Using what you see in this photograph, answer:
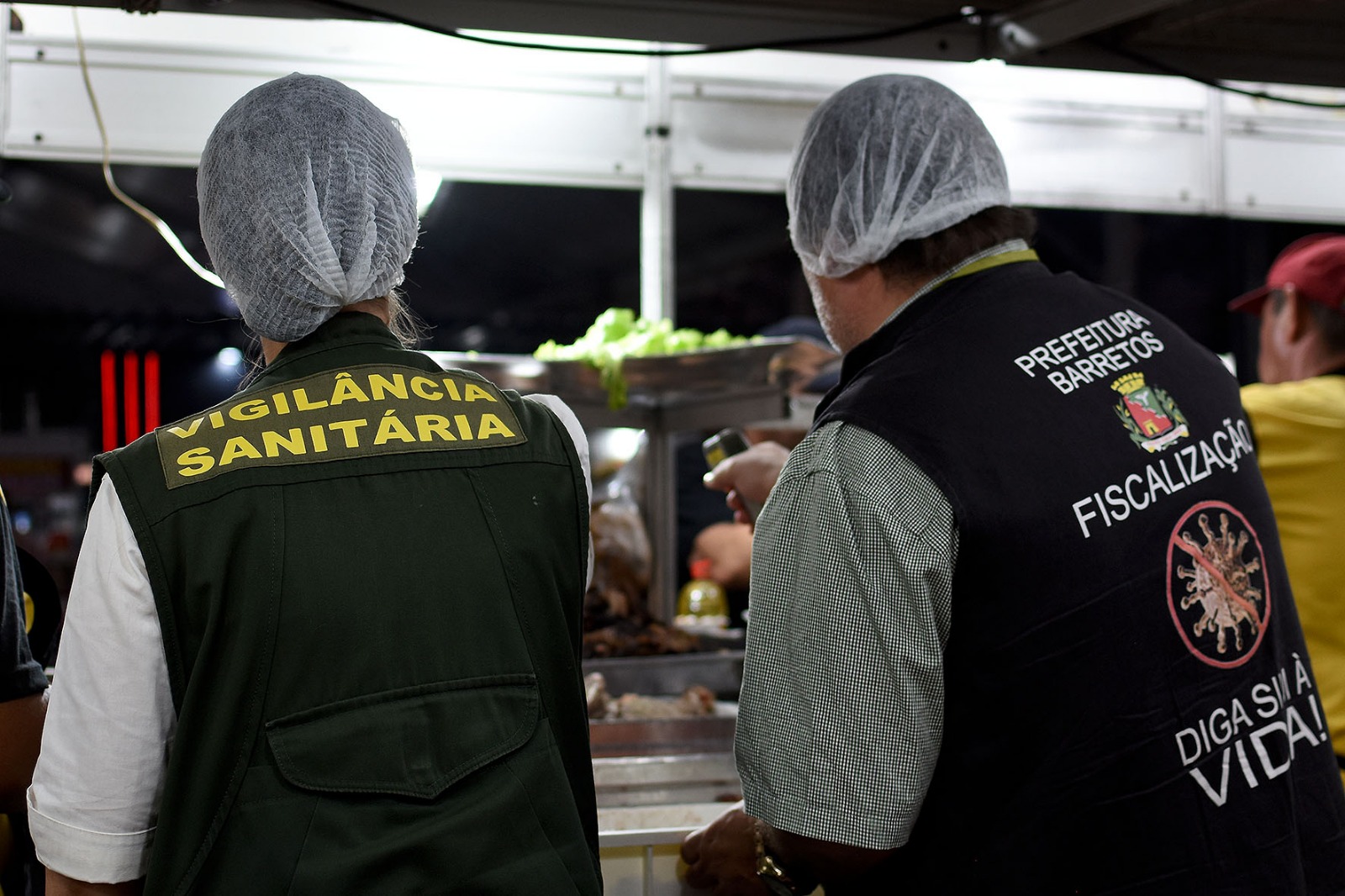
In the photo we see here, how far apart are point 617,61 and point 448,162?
0.67 m

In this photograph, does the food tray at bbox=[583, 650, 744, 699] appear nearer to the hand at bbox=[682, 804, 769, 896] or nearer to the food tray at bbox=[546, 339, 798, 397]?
the food tray at bbox=[546, 339, 798, 397]

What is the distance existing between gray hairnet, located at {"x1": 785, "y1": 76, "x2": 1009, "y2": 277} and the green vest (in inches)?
24.9

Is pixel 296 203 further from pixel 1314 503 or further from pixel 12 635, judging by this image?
pixel 1314 503

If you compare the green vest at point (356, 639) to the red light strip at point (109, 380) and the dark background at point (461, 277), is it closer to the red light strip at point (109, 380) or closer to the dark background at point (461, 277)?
the dark background at point (461, 277)

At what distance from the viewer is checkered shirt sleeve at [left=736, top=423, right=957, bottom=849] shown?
4.78 ft

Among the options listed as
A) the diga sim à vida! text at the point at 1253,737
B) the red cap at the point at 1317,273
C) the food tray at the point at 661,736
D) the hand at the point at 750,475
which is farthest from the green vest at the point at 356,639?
the red cap at the point at 1317,273

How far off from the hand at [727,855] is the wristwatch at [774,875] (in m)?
0.22

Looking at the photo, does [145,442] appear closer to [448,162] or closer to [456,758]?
[456,758]

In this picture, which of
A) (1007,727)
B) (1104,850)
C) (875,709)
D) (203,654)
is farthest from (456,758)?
(1104,850)

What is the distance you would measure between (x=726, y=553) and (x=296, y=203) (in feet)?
10.3

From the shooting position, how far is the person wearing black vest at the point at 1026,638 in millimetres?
1460

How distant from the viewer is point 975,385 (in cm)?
151

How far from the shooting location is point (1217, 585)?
60.6 inches

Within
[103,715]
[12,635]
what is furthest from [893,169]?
[12,635]
